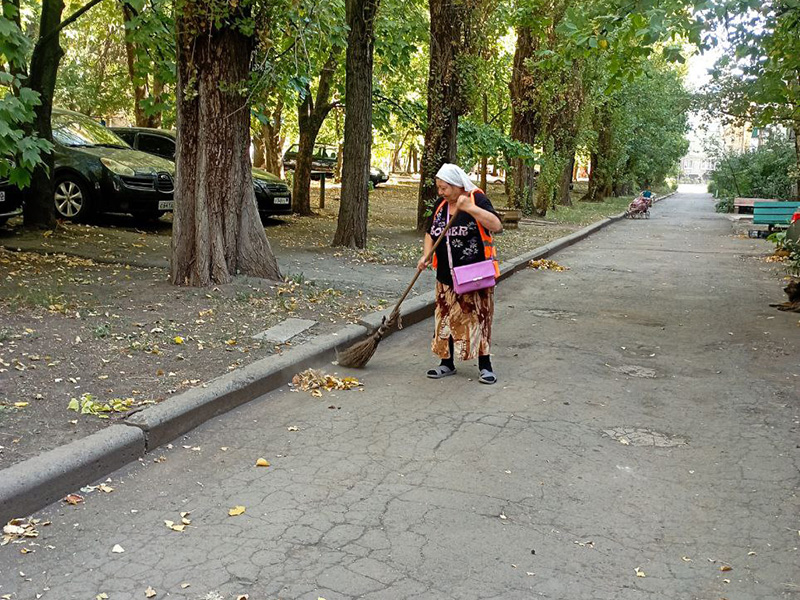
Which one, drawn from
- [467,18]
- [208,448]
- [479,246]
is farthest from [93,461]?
[467,18]

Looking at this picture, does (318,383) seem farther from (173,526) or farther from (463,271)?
(173,526)

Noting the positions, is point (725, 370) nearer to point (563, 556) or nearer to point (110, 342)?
point (563, 556)

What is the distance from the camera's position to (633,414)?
230 inches

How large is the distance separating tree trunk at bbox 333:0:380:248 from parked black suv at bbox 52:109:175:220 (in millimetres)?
3269

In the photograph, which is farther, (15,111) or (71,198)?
(71,198)

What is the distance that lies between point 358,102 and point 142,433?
9.05 meters

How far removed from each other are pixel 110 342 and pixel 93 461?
2301 mm

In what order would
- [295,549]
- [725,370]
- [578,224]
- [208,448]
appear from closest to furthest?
[295,549] → [208,448] → [725,370] → [578,224]

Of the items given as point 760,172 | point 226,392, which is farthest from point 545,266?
point 760,172

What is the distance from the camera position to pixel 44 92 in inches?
462

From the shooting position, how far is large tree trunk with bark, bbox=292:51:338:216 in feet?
61.8

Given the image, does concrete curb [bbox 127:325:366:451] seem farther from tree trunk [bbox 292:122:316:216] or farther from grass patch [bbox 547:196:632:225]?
grass patch [bbox 547:196:632:225]

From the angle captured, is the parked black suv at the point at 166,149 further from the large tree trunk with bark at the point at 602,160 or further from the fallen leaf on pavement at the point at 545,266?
the large tree trunk with bark at the point at 602,160

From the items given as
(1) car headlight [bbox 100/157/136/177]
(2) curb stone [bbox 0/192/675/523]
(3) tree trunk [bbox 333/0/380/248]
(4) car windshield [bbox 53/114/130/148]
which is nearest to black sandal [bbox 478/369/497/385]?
(2) curb stone [bbox 0/192/675/523]
